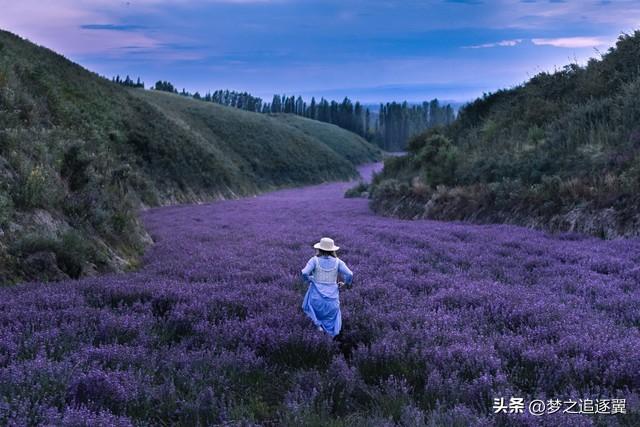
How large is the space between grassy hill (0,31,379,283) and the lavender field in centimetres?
147

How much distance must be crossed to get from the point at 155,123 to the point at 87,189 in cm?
3550

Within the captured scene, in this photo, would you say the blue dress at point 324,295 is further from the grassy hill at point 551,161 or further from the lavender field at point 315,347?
the grassy hill at point 551,161

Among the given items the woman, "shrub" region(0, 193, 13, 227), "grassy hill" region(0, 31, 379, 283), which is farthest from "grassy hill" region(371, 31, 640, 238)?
"shrub" region(0, 193, 13, 227)

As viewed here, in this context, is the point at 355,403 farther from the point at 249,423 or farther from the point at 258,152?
the point at 258,152

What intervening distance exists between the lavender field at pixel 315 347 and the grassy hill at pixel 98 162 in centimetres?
147

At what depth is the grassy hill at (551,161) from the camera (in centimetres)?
1470

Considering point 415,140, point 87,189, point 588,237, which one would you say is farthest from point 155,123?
point 588,237

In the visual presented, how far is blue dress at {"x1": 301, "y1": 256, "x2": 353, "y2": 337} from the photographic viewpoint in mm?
6234

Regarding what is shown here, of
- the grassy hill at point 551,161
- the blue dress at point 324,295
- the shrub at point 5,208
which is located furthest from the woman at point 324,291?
the grassy hill at point 551,161

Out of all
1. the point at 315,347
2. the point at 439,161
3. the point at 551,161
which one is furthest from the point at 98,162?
the point at 439,161

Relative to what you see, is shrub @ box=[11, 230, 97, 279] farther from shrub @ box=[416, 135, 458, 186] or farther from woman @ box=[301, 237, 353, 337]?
shrub @ box=[416, 135, 458, 186]

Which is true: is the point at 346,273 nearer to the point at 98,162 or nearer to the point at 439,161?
the point at 98,162

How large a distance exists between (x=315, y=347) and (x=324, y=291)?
0.96 m

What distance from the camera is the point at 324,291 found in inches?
251
